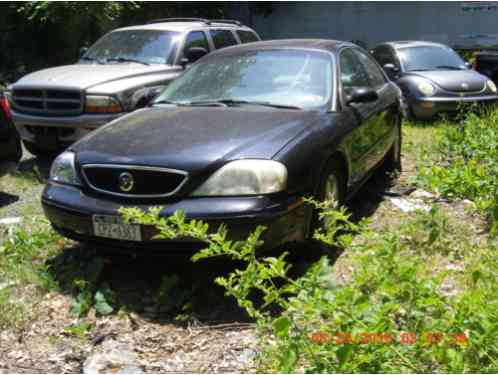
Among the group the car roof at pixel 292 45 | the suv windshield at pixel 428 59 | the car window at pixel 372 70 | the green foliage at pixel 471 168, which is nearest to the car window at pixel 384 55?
the suv windshield at pixel 428 59

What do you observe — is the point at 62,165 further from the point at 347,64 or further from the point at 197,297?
the point at 347,64

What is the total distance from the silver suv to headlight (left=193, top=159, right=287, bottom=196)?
8.49ft

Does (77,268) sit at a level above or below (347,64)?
below

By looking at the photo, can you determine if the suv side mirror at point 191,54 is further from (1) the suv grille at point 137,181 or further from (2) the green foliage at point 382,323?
(2) the green foliage at point 382,323

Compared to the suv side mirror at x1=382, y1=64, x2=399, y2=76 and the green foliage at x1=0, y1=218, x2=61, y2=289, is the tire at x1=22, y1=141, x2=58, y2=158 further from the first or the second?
the suv side mirror at x1=382, y1=64, x2=399, y2=76

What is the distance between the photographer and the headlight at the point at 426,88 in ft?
30.5

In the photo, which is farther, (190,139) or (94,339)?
(190,139)

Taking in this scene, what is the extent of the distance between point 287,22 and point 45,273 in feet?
62.1

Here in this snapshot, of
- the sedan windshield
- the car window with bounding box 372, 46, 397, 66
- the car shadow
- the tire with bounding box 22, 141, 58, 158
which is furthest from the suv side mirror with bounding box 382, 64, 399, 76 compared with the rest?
the car shadow

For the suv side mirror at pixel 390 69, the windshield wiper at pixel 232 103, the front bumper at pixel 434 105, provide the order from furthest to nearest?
the suv side mirror at pixel 390 69 < the front bumper at pixel 434 105 < the windshield wiper at pixel 232 103

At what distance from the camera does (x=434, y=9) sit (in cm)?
1941

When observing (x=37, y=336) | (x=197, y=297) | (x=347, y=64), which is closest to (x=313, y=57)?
(x=347, y=64)

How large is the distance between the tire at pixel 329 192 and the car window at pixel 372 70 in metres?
1.74

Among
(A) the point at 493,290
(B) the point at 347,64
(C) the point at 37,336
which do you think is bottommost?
(C) the point at 37,336
